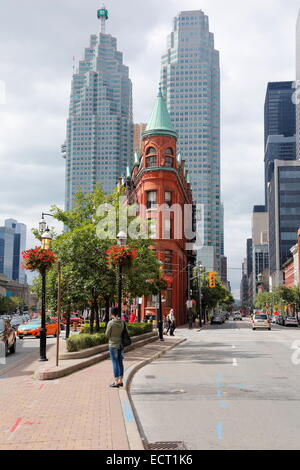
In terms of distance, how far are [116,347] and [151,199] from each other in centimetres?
5119

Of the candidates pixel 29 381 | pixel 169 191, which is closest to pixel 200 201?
pixel 169 191

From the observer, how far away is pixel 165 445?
7.51 meters

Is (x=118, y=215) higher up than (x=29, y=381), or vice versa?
(x=118, y=215)

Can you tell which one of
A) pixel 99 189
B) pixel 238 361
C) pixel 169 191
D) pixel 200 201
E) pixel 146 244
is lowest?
pixel 238 361

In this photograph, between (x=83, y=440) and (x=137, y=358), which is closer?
(x=83, y=440)

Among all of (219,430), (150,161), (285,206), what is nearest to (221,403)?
(219,430)

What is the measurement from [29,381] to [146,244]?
1474 cm

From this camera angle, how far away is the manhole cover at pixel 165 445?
7.33 metres

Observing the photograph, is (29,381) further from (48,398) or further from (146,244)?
(146,244)

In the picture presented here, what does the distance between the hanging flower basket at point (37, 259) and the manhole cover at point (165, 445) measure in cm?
1192

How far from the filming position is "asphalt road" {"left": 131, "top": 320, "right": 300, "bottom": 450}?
7945mm

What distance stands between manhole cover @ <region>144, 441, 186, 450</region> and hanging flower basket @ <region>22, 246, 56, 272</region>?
39.1 ft

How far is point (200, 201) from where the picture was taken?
650ft
